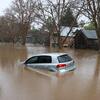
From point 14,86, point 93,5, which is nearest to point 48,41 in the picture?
point 93,5

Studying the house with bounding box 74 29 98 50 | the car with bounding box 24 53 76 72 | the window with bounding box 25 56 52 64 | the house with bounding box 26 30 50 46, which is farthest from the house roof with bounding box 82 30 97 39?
the car with bounding box 24 53 76 72

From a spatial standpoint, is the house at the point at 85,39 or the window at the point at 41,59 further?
the house at the point at 85,39

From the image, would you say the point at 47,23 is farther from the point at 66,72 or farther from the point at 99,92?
the point at 99,92

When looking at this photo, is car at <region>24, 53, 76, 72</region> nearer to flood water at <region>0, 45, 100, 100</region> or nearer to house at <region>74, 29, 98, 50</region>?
flood water at <region>0, 45, 100, 100</region>

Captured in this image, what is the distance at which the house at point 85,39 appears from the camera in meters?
66.0

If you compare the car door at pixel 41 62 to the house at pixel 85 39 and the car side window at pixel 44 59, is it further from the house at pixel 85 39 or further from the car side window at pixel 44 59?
the house at pixel 85 39

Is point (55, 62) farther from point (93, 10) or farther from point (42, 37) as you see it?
point (42, 37)

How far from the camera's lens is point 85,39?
219 ft

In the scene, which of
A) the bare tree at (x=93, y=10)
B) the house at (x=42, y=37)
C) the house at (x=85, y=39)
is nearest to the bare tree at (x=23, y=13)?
the house at (x=42, y=37)

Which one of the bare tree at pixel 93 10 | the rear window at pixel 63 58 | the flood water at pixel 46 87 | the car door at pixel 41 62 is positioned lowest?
the flood water at pixel 46 87

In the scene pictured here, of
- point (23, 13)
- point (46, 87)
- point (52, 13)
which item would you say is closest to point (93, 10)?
point (52, 13)

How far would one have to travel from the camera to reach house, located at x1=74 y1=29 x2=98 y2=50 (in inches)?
2600

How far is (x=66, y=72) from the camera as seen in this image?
19.2 meters

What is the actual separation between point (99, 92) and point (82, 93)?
0.87 meters
